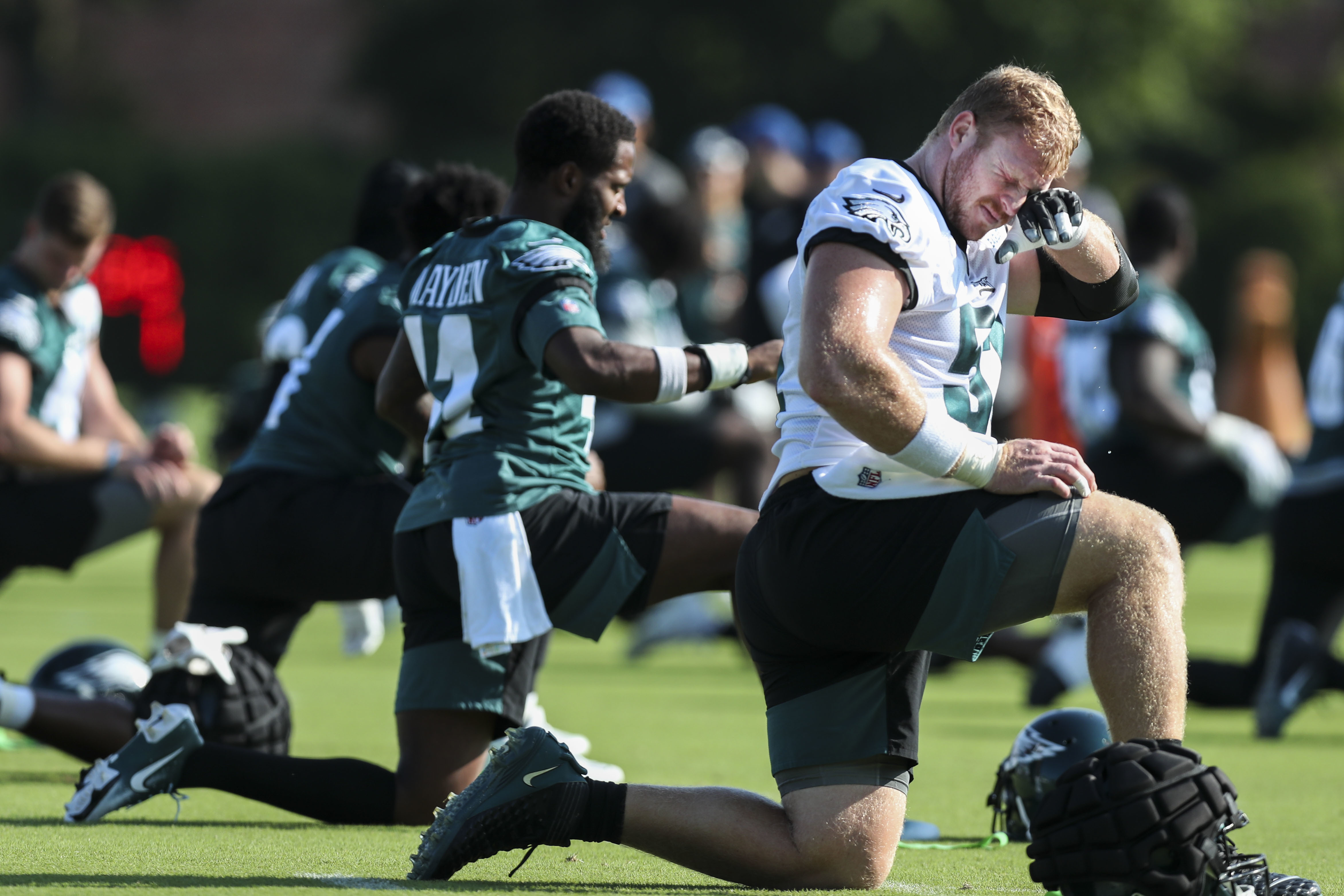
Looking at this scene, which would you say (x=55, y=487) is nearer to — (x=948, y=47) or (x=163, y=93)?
(x=948, y=47)

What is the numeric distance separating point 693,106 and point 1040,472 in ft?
99.1

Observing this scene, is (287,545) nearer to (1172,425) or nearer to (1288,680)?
(1288,680)

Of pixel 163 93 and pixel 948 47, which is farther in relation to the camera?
pixel 163 93

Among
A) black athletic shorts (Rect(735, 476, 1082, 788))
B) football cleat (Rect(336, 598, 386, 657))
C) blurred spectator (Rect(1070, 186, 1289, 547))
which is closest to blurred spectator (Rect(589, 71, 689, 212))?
blurred spectator (Rect(1070, 186, 1289, 547))

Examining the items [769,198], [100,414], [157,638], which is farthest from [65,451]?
[769,198]

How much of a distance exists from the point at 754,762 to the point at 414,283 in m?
2.19

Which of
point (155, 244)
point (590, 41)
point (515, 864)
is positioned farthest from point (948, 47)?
point (515, 864)

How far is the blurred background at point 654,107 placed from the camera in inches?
1129

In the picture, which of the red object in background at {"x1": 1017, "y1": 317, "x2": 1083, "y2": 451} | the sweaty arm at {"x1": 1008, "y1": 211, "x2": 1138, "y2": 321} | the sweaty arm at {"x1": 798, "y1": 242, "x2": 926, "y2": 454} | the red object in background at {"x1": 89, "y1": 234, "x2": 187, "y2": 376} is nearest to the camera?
the sweaty arm at {"x1": 798, "y1": 242, "x2": 926, "y2": 454}

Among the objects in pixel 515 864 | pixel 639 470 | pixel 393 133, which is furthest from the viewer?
pixel 393 133

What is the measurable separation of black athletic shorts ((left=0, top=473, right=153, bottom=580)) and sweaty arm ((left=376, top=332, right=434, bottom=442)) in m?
2.36

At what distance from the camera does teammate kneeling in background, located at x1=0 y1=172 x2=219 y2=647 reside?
743cm

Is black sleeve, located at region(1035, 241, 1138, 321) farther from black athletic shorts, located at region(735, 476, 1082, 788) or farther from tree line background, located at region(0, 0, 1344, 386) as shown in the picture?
tree line background, located at region(0, 0, 1344, 386)

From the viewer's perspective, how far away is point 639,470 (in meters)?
10.5
